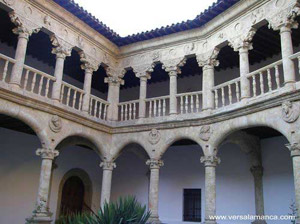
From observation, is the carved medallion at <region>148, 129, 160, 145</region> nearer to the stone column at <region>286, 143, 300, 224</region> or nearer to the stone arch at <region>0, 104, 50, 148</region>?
the stone arch at <region>0, 104, 50, 148</region>

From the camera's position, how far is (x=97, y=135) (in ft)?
34.6

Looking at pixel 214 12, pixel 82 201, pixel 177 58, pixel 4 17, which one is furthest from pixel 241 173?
pixel 4 17

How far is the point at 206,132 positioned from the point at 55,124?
4240 mm

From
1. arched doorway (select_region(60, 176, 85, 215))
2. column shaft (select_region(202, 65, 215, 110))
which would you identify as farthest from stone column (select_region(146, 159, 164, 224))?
arched doorway (select_region(60, 176, 85, 215))

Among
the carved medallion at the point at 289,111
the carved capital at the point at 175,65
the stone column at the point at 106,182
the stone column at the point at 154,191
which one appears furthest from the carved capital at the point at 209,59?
the stone column at the point at 106,182

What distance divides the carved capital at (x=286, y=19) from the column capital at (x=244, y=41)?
707mm

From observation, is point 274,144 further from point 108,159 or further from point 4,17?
point 4,17

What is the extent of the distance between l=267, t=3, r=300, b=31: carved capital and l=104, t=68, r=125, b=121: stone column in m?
5.52

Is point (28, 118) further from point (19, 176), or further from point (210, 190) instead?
point (210, 190)

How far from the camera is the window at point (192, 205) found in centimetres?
1161

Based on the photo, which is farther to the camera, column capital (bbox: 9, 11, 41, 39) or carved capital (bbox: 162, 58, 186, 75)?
carved capital (bbox: 162, 58, 186, 75)

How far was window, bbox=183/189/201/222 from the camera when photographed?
38.1 feet

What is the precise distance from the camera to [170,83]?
10.5 metres

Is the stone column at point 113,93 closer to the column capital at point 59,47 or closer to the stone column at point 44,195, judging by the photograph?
the column capital at point 59,47
